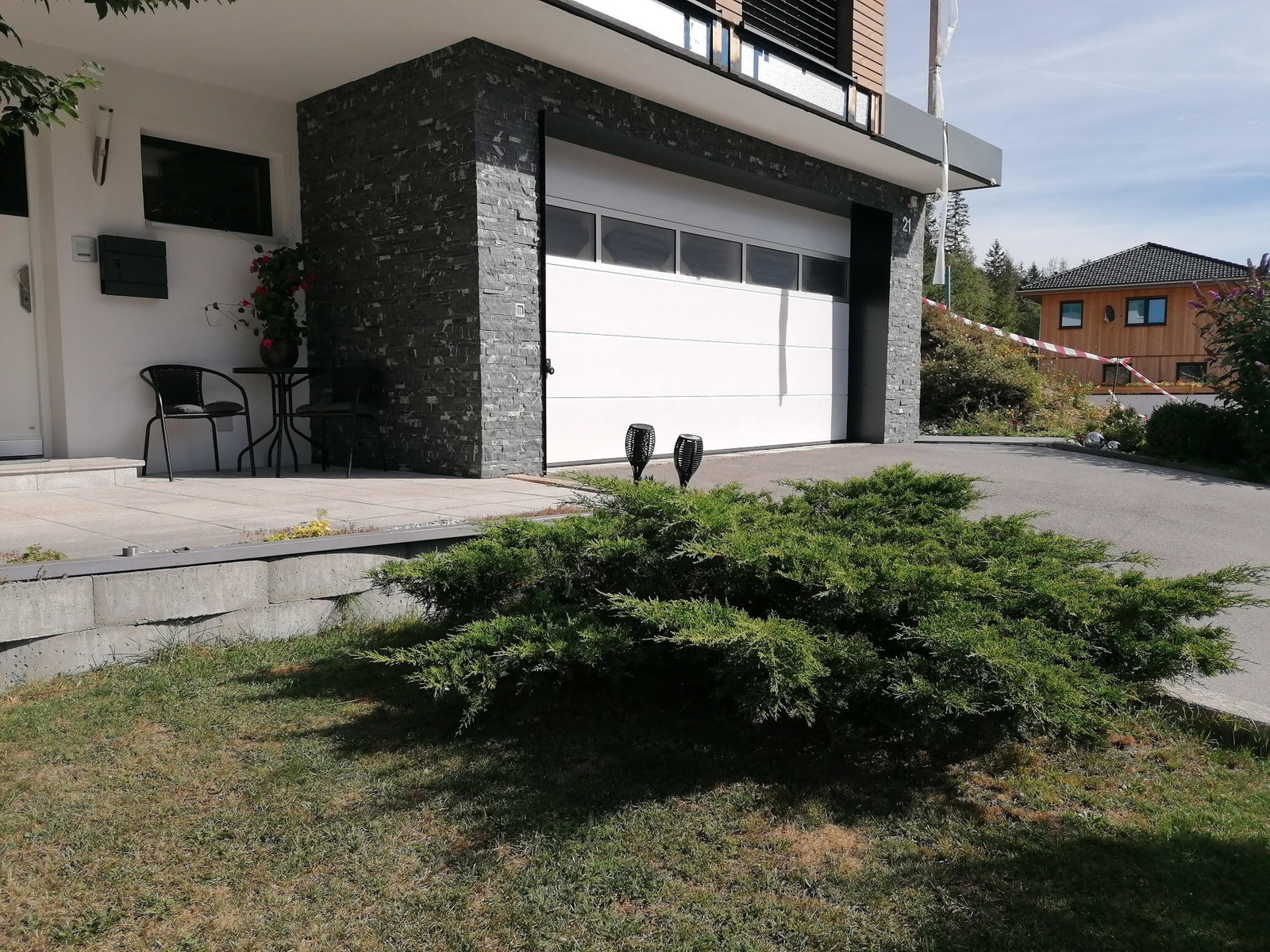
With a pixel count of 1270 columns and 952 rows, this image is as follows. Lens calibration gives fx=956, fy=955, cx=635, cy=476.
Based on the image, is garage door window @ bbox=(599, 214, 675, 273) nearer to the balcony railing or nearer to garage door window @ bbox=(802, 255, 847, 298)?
the balcony railing

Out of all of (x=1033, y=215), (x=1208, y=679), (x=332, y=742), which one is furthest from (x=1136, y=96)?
(x=1033, y=215)

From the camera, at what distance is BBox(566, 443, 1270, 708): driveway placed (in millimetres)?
→ 4855

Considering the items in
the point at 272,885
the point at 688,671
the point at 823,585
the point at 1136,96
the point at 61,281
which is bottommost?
the point at 272,885

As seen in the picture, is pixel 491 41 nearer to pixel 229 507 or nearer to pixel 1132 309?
pixel 229 507

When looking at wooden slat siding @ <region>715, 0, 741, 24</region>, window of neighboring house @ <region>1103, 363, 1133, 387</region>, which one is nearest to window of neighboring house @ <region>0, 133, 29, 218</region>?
wooden slat siding @ <region>715, 0, 741, 24</region>

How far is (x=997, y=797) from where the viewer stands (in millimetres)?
2811

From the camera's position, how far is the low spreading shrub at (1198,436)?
1080cm

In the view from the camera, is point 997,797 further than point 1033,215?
No

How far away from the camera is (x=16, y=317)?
766 centimetres

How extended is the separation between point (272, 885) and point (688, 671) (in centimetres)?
152

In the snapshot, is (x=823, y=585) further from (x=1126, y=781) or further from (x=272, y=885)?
(x=272, y=885)

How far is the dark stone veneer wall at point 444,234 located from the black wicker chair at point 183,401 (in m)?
1.06

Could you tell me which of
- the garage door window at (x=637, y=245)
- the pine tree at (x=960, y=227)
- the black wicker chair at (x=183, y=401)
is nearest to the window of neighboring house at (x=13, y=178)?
the black wicker chair at (x=183, y=401)

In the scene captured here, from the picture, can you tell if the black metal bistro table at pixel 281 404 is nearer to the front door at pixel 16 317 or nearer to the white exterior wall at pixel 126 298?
the white exterior wall at pixel 126 298
